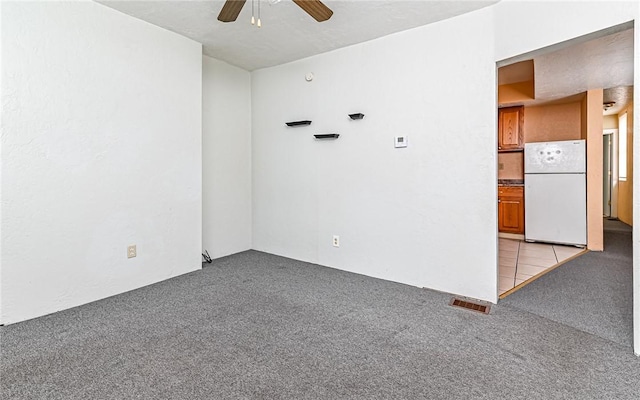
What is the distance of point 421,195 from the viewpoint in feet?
9.86

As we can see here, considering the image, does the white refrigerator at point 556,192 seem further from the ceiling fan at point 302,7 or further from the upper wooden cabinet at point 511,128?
the ceiling fan at point 302,7

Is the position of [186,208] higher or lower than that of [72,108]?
lower

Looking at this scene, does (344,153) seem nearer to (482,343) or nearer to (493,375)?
(482,343)

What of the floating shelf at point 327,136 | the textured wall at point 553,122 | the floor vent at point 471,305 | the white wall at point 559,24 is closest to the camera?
the white wall at point 559,24

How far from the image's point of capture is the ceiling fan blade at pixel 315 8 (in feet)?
6.72

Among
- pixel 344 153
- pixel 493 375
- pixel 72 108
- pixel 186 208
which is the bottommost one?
pixel 493 375

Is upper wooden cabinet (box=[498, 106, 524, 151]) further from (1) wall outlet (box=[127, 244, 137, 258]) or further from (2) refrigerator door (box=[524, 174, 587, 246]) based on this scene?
(1) wall outlet (box=[127, 244, 137, 258])

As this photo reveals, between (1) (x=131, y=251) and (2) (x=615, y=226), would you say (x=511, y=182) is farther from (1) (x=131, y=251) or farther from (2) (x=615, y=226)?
(1) (x=131, y=251)

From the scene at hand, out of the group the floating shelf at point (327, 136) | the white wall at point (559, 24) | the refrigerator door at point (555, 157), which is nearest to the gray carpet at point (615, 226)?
the refrigerator door at point (555, 157)

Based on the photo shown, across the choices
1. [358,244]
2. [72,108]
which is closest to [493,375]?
[358,244]

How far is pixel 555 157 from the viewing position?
4918 mm

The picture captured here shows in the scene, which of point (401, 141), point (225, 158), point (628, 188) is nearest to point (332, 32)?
point (401, 141)

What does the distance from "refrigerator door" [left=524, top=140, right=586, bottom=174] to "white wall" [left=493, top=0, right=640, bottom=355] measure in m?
3.21

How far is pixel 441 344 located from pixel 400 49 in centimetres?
257
